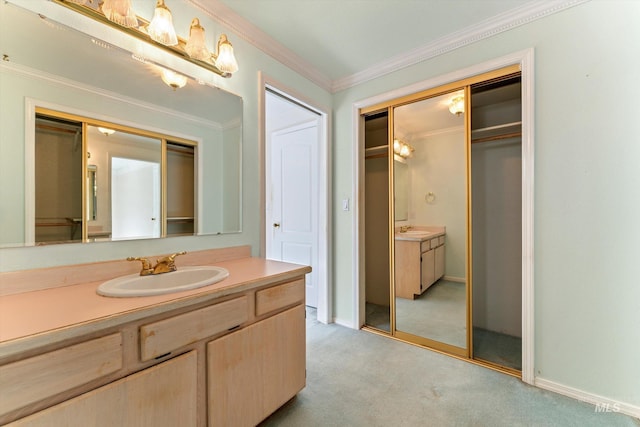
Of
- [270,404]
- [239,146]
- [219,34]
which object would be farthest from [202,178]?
[270,404]

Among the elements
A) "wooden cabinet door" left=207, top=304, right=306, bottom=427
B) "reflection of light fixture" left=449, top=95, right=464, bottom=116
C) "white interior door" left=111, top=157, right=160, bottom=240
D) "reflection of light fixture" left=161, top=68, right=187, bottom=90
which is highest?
"reflection of light fixture" left=449, top=95, right=464, bottom=116

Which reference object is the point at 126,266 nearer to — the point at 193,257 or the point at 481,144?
the point at 193,257

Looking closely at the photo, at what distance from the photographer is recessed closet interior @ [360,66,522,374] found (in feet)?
6.75

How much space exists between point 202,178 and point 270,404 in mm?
1328

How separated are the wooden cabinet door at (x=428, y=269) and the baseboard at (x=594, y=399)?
0.90 m

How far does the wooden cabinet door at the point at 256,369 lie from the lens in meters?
1.11

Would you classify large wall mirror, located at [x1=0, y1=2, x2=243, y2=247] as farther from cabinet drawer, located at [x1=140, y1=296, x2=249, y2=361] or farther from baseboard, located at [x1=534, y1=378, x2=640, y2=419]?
baseboard, located at [x1=534, y1=378, x2=640, y2=419]

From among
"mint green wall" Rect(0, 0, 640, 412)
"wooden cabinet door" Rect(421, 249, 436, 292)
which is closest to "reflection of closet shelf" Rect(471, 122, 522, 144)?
"mint green wall" Rect(0, 0, 640, 412)

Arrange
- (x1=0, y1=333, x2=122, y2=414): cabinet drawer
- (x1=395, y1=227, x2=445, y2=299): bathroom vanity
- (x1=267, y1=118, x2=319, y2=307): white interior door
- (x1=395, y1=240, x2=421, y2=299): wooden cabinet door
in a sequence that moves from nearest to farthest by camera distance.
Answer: (x1=0, y1=333, x2=122, y2=414): cabinet drawer
(x1=395, y1=227, x2=445, y2=299): bathroom vanity
(x1=395, y1=240, x2=421, y2=299): wooden cabinet door
(x1=267, y1=118, x2=319, y2=307): white interior door

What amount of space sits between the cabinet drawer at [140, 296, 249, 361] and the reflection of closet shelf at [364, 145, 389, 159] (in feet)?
6.27

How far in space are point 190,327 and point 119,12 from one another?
1.46 m

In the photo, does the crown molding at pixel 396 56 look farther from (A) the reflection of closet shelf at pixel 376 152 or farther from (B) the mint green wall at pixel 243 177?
(A) the reflection of closet shelf at pixel 376 152

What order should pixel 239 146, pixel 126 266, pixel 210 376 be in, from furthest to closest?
pixel 239 146
pixel 126 266
pixel 210 376

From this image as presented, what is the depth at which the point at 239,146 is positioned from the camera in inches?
70.7
